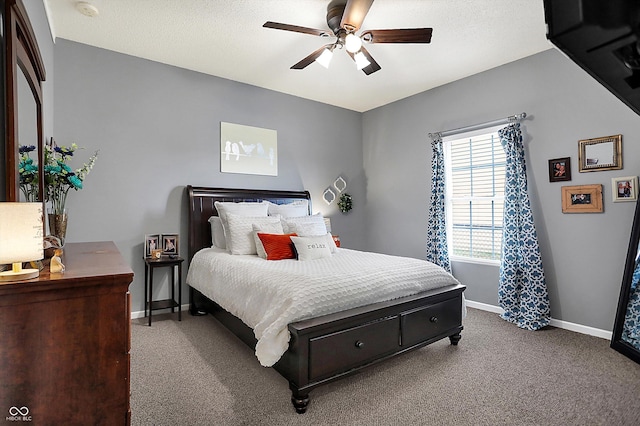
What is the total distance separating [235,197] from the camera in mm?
4059

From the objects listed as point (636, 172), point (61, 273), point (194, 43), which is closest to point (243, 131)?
point (194, 43)

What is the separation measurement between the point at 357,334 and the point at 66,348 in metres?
1.56

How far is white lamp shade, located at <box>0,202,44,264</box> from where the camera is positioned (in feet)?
3.14

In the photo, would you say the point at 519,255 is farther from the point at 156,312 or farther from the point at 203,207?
the point at 156,312

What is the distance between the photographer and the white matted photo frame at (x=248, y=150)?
411 cm

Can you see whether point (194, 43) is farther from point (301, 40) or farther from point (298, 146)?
point (298, 146)

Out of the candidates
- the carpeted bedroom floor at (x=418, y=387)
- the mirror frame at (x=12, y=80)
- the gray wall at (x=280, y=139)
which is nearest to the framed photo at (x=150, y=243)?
the gray wall at (x=280, y=139)

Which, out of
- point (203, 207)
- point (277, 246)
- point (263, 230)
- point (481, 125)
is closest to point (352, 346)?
point (277, 246)

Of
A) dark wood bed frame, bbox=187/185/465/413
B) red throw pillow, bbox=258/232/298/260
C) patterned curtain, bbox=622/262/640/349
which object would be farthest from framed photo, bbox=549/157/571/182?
red throw pillow, bbox=258/232/298/260

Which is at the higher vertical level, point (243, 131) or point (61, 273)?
point (243, 131)

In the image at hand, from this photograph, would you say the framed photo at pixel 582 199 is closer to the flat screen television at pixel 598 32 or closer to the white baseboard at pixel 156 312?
the flat screen television at pixel 598 32

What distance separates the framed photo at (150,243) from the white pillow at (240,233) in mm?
762

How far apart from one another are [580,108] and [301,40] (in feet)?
8.92

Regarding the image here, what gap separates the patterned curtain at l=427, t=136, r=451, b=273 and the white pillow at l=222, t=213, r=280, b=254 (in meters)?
2.14
